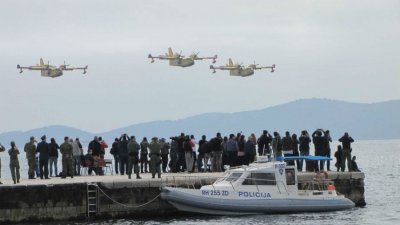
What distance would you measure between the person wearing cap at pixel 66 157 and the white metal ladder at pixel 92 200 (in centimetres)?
430

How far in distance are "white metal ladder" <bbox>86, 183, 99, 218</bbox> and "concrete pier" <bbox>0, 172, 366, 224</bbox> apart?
57 millimetres

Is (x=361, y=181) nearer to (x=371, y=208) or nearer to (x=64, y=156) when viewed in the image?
(x=371, y=208)

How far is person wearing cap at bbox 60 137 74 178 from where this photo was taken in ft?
137

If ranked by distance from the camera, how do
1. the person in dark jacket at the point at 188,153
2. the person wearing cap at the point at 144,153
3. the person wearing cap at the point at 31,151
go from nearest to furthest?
the person wearing cap at the point at 31,151 < the person wearing cap at the point at 144,153 < the person in dark jacket at the point at 188,153

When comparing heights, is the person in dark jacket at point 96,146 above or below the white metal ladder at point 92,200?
above

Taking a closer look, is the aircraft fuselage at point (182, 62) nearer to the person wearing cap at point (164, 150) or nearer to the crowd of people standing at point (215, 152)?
the crowd of people standing at point (215, 152)

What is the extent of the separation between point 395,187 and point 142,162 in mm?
26775

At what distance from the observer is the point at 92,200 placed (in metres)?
37.9

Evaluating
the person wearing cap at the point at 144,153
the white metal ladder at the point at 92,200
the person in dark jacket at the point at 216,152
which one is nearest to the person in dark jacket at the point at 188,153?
the person in dark jacket at the point at 216,152

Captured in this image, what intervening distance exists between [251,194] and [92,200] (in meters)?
6.26

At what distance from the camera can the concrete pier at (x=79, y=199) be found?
36719 millimetres

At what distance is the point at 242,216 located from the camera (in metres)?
40.2

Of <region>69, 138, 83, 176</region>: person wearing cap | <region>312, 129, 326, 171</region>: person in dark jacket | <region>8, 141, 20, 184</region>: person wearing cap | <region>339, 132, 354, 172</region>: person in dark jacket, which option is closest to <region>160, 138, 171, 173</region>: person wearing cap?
<region>69, 138, 83, 176</region>: person wearing cap

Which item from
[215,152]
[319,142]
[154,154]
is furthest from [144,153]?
[319,142]
